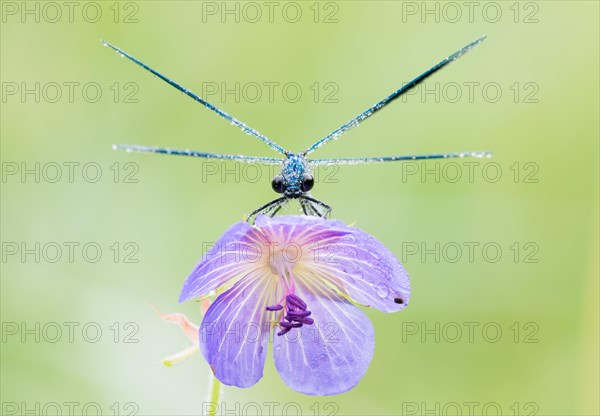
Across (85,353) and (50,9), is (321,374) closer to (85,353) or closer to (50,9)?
(85,353)

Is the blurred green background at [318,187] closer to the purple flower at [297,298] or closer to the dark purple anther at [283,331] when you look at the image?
the purple flower at [297,298]

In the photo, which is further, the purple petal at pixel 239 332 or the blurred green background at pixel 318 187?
the blurred green background at pixel 318 187

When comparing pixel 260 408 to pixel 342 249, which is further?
pixel 260 408

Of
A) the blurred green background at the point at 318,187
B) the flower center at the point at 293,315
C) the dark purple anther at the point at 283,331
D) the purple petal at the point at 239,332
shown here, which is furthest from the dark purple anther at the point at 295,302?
the blurred green background at the point at 318,187

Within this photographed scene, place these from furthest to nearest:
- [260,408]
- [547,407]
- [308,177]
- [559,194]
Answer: [559,194], [547,407], [260,408], [308,177]

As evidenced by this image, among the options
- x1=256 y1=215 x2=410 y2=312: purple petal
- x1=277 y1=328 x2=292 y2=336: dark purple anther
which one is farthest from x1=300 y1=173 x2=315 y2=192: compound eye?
x1=277 y1=328 x2=292 y2=336: dark purple anther

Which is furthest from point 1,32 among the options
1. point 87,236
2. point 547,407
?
point 547,407
